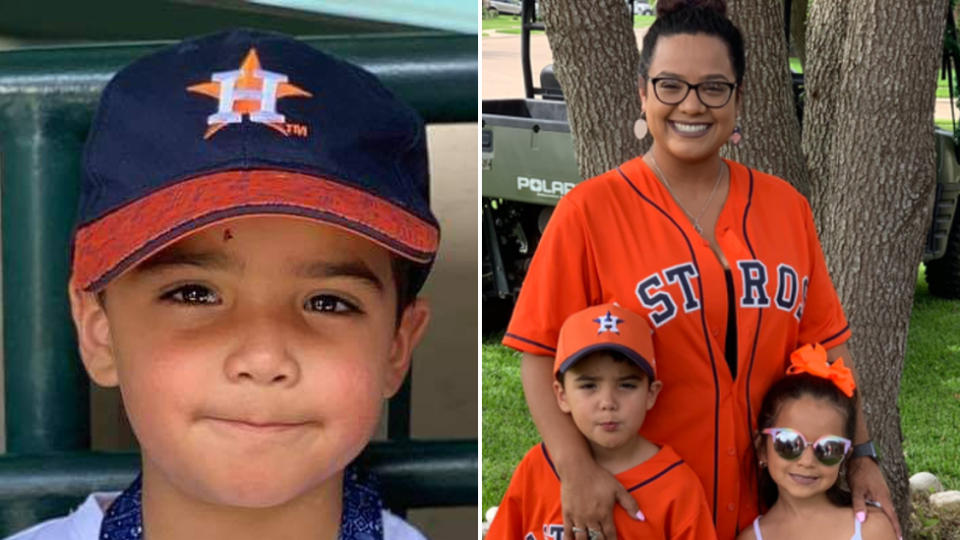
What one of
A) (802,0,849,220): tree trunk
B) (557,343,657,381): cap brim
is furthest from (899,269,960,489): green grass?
(557,343,657,381): cap brim

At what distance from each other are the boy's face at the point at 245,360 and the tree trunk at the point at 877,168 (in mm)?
2575

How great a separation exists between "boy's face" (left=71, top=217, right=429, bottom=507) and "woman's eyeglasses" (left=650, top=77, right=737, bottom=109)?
3.28ft

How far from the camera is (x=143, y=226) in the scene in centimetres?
179

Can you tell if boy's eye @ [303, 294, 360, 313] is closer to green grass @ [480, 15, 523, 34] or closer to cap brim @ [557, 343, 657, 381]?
cap brim @ [557, 343, 657, 381]

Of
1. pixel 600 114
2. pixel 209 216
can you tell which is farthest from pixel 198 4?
pixel 600 114

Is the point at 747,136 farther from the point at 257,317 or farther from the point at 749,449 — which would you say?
the point at 257,317

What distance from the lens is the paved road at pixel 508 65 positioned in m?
16.3

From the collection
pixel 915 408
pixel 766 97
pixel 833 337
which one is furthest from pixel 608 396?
pixel 915 408

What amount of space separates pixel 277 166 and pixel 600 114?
228cm

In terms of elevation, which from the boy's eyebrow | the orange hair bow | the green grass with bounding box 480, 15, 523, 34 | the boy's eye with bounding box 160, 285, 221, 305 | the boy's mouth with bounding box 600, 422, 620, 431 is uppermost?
the green grass with bounding box 480, 15, 523, 34

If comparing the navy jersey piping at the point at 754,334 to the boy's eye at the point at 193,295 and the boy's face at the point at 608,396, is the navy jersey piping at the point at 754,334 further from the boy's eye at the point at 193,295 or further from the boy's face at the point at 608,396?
the boy's eye at the point at 193,295

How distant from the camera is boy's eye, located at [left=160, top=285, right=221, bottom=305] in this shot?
1.81m

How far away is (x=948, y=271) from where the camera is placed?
28.7ft

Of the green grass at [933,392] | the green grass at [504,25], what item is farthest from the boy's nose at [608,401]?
the green grass at [504,25]
